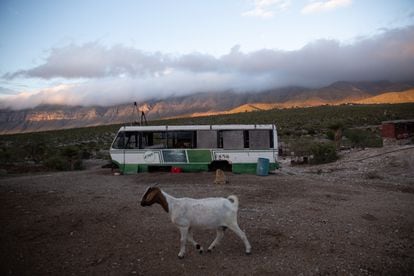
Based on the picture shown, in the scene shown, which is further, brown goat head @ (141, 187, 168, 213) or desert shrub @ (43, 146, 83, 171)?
desert shrub @ (43, 146, 83, 171)

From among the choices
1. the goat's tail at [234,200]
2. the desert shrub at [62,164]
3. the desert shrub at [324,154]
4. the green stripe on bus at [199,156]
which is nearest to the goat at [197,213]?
the goat's tail at [234,200]

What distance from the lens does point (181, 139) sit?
61.9ft

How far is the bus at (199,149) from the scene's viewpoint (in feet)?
60.8

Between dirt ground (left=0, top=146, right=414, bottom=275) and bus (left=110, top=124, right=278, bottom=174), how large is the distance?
11.4 ft

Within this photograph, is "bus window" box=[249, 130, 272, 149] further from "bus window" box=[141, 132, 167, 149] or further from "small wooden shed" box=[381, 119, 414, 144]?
"small wooden shed" box=[381, 119, 414, 144]

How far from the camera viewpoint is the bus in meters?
18.5

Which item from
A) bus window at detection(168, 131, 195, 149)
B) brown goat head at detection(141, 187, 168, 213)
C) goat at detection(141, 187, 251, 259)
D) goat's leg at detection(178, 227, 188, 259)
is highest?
bus window at detection(168, 131, 195, 149)

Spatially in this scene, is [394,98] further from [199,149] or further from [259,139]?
[199,149]

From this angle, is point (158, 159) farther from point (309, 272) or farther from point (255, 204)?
point (309, 272)

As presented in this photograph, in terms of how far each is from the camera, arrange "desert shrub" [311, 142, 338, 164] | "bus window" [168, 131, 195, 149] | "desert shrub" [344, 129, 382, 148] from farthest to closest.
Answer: "desert shrub" [344, 129, 382, 148] → "desert shrub" [311, 142, 338, 164] → "bus window" [168, 131, 195, 149]

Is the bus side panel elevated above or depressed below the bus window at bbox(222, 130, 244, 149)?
below

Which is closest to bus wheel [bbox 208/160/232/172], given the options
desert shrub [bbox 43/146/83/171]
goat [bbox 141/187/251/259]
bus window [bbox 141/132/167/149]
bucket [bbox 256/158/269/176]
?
bucket [bbox 256/158/269/176]

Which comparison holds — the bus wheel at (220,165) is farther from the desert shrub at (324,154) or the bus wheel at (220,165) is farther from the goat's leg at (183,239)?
the goat's leg at (183,239)

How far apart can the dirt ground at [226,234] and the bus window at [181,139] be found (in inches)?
156
